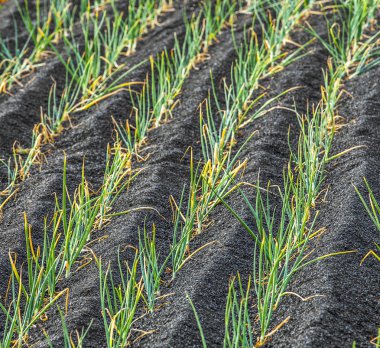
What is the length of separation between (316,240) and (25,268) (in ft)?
2.68

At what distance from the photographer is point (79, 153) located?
2.79 meters

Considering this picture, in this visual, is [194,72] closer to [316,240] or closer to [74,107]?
[74,107]

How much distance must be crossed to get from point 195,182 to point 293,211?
517mm

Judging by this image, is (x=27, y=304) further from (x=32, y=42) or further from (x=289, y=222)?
(x=32, y=42)

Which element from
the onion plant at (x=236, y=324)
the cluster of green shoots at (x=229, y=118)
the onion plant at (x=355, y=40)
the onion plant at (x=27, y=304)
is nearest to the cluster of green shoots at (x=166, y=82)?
the cluster of green shoots at (x=229, y=118)

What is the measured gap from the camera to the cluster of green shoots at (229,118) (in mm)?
2320

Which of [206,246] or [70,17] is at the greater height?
[70,17]

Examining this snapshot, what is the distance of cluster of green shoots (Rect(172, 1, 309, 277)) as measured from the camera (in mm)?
2320

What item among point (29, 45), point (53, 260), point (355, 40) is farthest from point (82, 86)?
point (53, 260)

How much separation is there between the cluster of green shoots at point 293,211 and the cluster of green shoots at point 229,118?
0.13m

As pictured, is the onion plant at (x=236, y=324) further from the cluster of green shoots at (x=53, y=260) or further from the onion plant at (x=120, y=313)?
the cluster of green shoots at (x=53, y=260)

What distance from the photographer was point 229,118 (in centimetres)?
275

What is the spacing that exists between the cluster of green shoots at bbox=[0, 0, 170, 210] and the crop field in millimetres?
13

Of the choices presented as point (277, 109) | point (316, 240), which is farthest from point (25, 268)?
point (277, 109)
